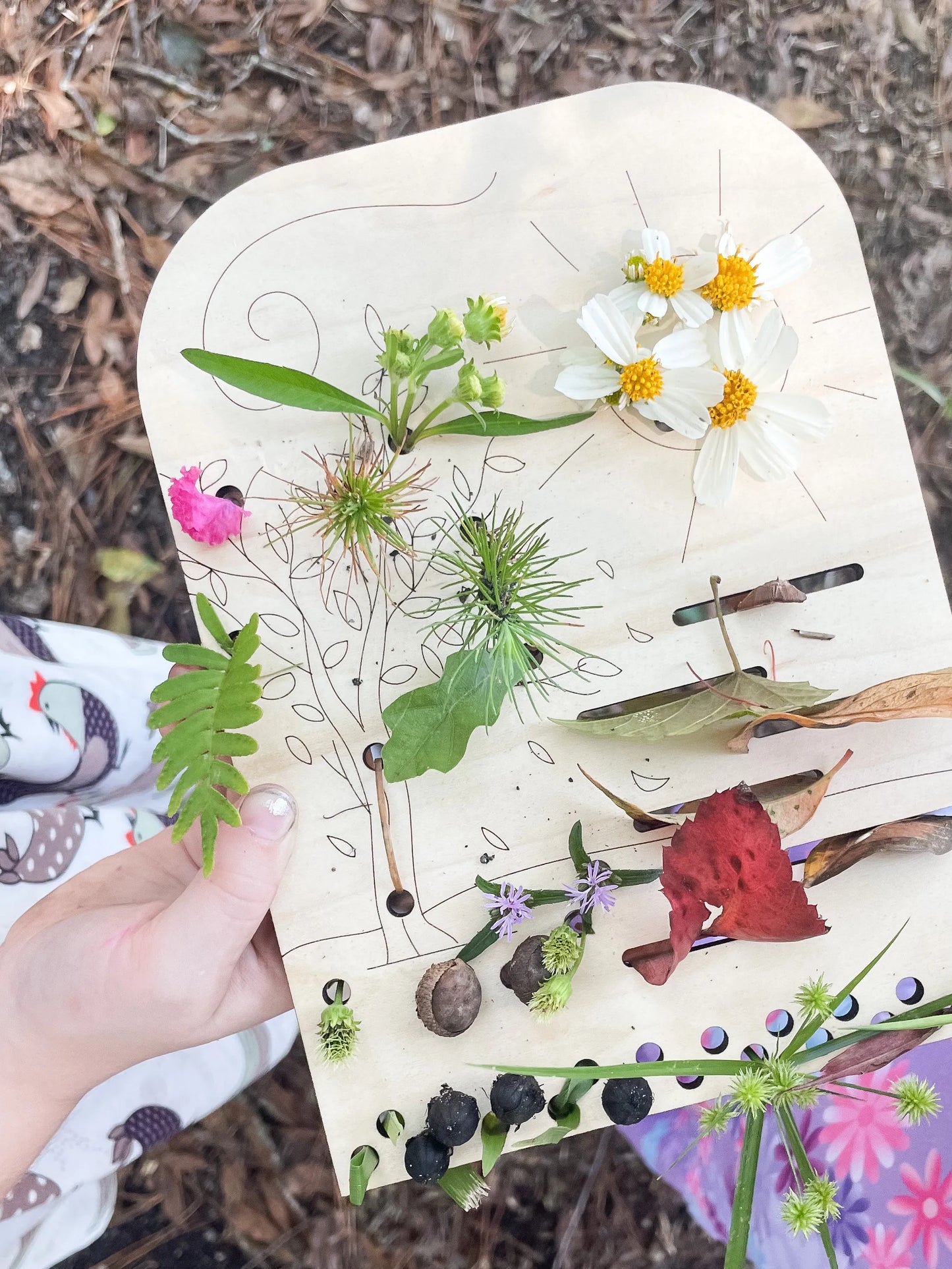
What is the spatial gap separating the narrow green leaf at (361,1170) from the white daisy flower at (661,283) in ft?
2.10

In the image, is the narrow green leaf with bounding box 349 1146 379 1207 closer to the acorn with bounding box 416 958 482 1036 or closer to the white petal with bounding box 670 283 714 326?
the acorn with bounding box 416 958 482 1036

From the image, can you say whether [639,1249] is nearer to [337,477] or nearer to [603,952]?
[603,952]

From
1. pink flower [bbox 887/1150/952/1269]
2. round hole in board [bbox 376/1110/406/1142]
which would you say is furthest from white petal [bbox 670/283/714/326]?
pink flower [bbox 887/1150/952/1269]

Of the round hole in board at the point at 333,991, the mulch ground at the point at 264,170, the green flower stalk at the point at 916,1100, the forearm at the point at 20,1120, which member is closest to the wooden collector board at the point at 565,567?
the round hole in board at the point at 333,991

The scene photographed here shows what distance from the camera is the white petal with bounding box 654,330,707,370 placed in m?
0.69

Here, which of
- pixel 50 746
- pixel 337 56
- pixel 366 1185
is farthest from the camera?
pixel 337 56

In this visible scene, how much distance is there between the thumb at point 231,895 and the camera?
66cm

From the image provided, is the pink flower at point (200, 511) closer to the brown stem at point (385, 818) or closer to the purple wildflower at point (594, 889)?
the brown stem at point (385, 818)

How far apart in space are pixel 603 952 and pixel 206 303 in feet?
1.86

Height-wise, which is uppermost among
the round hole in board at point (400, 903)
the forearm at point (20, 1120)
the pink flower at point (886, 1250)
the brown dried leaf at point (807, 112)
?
the brown dried leaf at point (807, 112)

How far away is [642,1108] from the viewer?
2.26ft

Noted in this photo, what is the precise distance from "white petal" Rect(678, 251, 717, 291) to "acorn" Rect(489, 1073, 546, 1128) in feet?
1.93

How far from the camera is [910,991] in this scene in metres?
0.72

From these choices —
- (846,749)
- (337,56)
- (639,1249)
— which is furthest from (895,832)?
(337,56)
